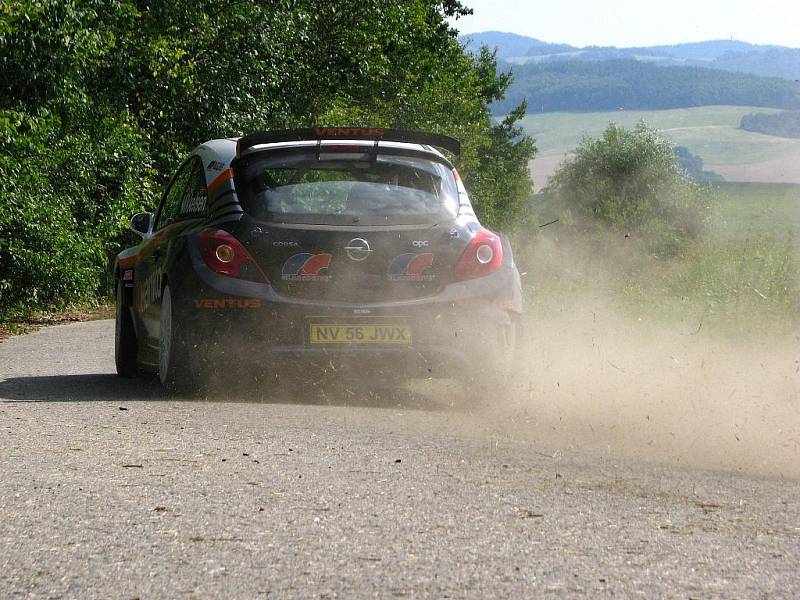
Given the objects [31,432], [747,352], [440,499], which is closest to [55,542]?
[440,499]

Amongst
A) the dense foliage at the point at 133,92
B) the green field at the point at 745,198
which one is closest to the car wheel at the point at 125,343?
the dense foliage at the point at 133,92

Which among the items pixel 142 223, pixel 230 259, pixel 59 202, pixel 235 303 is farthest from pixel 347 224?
pixel 59 202

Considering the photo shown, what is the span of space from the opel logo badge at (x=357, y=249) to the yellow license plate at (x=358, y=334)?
1.49 feet

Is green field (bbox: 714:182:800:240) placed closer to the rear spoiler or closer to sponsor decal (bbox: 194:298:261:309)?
the rear spoiler

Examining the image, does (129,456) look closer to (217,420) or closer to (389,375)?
(217,420)

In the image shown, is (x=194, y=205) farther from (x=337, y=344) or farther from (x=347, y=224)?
(x=337, y=344)

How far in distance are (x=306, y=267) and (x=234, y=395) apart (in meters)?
1.12

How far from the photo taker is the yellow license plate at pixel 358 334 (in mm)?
8969

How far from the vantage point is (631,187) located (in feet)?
325

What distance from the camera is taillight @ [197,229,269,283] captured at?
9.05 meters

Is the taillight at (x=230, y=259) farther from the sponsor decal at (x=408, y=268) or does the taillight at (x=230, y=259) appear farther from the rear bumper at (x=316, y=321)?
the sponsor decal at (x=408, y=268)

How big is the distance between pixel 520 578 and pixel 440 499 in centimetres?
141

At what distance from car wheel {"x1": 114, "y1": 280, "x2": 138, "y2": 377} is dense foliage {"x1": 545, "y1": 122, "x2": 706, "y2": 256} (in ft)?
254

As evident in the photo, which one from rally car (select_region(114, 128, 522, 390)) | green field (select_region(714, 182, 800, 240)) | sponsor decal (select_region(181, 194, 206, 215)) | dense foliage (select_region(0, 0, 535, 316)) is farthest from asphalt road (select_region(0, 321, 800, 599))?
green field (select_region(714, 182, 800, 240))
